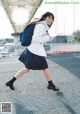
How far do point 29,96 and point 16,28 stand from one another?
1854 inches

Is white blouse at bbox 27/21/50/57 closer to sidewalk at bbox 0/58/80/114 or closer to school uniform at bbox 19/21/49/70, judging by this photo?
school uniform at bbox 19/21/49/70

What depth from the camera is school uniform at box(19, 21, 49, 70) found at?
3994 mm

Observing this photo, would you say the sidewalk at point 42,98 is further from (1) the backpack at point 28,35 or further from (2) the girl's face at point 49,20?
(2) the girl's face at point 49,20

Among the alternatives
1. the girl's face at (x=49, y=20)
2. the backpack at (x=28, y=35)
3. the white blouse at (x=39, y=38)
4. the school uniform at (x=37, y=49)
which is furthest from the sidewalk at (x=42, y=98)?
the girl's face at (x=49, y=20)

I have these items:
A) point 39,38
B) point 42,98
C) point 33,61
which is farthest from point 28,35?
point 42,98

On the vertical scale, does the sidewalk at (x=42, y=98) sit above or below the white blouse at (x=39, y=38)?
below

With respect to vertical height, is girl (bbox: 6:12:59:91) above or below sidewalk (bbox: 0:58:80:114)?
above

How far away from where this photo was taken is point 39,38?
4.01m

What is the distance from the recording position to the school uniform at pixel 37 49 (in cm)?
399

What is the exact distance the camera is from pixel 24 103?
3.37 meters

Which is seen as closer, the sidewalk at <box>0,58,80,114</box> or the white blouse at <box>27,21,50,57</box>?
the sidewalk at <box>0,58,80,114</box>

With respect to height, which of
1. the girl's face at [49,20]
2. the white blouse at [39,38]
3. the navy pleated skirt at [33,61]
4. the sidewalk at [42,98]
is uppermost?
the girl's face at [49,20]

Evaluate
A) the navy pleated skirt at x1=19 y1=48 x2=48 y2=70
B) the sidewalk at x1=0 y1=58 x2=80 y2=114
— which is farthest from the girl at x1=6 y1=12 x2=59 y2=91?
the sidewalk at x1=0 y1=58 x2=80 y2=114

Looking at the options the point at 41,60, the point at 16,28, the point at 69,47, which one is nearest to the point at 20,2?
the point at 16,28
